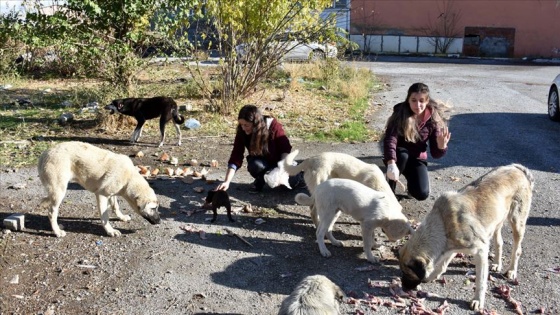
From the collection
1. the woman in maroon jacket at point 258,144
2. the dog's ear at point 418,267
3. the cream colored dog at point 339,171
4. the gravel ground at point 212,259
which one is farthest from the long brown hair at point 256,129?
the dog's ear at point 418,267

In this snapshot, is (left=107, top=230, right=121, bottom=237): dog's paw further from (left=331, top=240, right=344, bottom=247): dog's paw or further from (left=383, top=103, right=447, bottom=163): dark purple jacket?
(left=383, top=103, right=447, bottom=163): dark purple jacket

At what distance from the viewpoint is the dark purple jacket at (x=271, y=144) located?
23.3ft

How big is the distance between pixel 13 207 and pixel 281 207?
3.31 m

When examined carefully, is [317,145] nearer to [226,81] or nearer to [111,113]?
[226,81]

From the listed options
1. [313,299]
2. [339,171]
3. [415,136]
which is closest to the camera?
[313,299]

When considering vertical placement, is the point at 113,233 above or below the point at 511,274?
above

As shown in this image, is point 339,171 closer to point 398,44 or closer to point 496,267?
point 496,267

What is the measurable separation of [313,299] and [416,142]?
11.6 feet

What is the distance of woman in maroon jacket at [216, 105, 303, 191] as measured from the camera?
270 inches

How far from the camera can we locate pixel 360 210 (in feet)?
17.9

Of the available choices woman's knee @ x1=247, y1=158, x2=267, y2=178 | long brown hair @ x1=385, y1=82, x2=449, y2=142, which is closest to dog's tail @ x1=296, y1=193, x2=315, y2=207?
woman's knee @ x1=247, y1=158, x2=267, y2=178

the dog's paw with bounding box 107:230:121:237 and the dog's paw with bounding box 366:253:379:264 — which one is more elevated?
Answer: the dog's paw with bounding box 107:230:121:237

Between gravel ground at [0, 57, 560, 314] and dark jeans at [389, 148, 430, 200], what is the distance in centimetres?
23

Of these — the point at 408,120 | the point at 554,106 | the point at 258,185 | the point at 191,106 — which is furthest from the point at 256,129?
the point at 554,106
